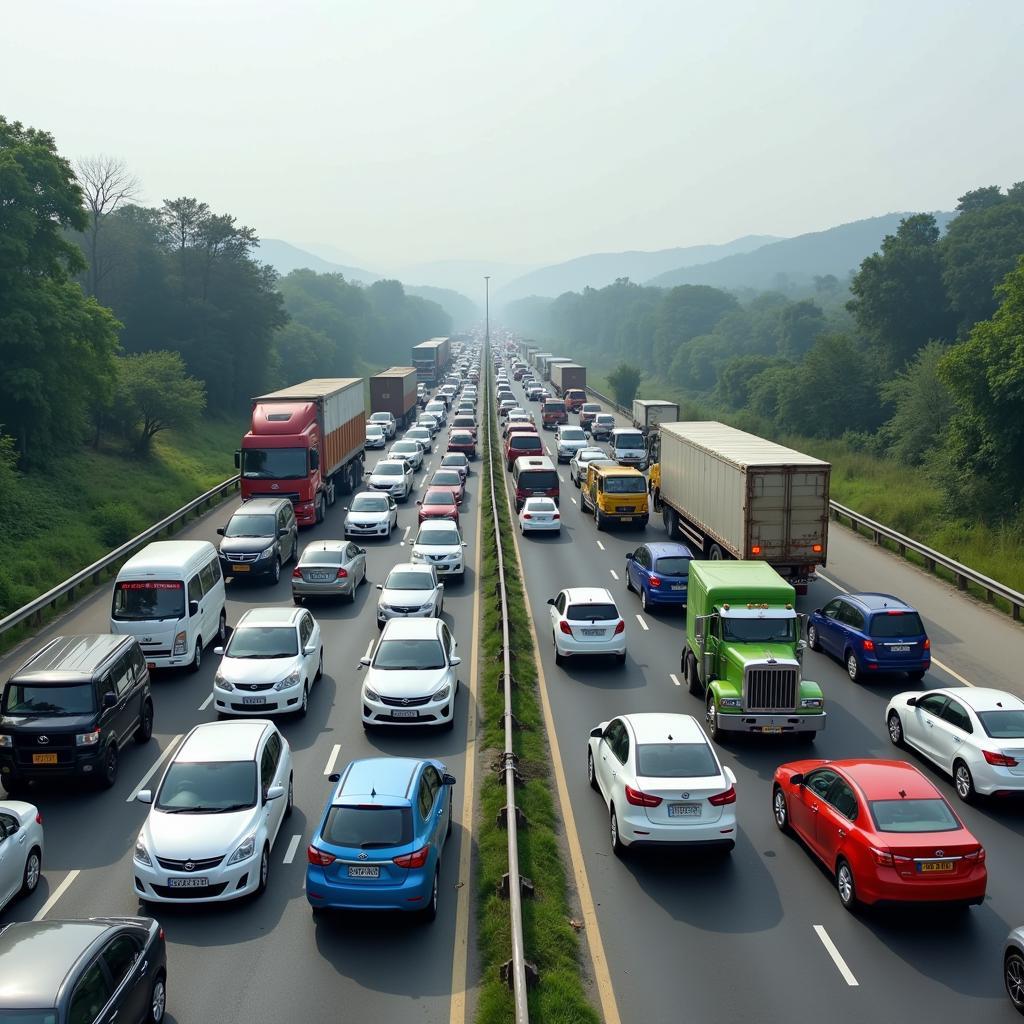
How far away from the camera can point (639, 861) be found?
14375mm

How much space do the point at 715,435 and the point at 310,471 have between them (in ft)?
45.4

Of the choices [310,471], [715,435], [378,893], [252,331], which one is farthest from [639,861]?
[252,331]

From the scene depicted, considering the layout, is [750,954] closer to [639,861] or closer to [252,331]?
[639,861]

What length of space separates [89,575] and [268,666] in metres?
12.8

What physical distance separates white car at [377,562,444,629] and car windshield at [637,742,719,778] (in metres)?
11.6

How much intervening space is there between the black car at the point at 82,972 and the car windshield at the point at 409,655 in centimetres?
946

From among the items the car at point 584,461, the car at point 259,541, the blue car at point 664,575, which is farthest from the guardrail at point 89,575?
the car at point 584,461

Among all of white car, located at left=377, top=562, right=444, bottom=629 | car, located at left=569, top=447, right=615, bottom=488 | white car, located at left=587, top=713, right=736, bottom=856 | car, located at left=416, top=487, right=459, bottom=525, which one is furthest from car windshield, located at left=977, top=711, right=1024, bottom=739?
car, located at left=569, top=447, right=615, bottom=488

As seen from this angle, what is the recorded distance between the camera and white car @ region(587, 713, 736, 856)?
13805mm

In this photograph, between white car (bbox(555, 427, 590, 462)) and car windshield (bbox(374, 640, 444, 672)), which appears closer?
car windshield (bbox(374, 640, 444, 672))

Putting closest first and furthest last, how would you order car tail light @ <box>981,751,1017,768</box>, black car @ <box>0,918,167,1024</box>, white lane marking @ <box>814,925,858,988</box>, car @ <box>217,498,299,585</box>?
black car @ <box>0,918,167,1024</box> < white lane marking @ <box>814,925,858,988</box> < car tail light @ <box>981,751,1017,768</box> < car @ <box>217,498,299,585</box>

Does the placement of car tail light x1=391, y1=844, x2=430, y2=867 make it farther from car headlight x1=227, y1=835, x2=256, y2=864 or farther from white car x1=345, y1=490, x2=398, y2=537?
white car x1=345, y1=490, x2=398, y2=537

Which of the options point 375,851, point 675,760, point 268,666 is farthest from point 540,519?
point 375,851

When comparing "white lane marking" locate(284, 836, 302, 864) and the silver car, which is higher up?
the silver car
